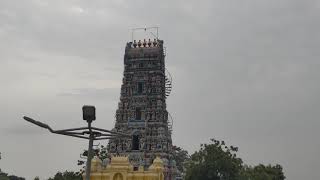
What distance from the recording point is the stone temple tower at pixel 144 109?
70312 mm

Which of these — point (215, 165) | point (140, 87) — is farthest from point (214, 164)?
point (140, 87)

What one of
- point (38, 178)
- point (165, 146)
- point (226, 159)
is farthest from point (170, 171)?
point (38, 178)

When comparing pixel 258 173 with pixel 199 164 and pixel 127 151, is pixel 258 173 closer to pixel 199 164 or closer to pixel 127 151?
pixel 199 164

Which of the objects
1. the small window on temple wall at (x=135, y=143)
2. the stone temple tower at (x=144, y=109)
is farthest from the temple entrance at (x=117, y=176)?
the small window on temple wall at (x=135, y=143)

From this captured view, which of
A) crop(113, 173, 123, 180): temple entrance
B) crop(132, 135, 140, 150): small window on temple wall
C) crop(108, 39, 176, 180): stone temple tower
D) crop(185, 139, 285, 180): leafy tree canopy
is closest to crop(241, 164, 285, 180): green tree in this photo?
crop(185, 139, 285, 180): leafy tree canopy

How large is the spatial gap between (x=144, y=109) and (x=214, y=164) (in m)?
12.8

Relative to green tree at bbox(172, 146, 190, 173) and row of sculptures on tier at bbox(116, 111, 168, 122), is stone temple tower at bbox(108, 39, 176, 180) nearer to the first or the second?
row of sculptures on tier at bbox(116, 111, 168, 122)

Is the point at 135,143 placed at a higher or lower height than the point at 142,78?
lower

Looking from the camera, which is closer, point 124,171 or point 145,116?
point 124,171

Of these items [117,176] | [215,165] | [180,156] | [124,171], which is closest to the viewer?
[124,171]

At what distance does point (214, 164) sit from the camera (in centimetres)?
6950

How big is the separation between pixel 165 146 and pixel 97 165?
14.7m

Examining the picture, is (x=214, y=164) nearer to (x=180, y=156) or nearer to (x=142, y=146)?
(x=142, y=146)

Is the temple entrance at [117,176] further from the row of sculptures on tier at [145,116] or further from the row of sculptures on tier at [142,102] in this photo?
the row of sculptures on tier at [142,102]
